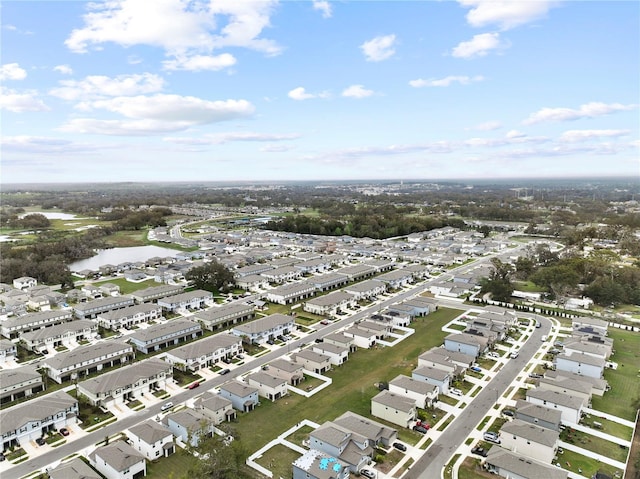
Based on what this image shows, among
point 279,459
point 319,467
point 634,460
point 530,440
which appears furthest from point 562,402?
point 279,459

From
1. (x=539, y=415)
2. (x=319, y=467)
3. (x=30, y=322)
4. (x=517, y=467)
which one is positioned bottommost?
(x=517, y=467)

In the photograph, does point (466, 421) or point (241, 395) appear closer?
point (466, 421)

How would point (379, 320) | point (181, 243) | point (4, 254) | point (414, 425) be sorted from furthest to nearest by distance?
point (181, 243)
point (4, 254)
point (379, 320)
point (414, 425)

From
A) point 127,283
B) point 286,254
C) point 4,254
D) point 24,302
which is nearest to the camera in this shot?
point 24,302

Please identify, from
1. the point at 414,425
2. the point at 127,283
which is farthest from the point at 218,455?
the point at 127,283

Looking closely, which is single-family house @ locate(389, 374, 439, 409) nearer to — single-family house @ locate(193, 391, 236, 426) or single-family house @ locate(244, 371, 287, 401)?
single-family house @ locate(244, 371, 287, 401)

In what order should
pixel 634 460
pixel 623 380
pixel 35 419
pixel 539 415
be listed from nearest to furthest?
1. pixel 634 460
2. pixel 35 419
3. pixel 539 415
4. pixel 623 380

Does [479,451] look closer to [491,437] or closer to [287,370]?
[491,437]

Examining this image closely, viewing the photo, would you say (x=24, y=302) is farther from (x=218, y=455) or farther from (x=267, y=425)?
(x=218, y=455)

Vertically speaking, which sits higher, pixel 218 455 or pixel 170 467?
pixel 218 455
